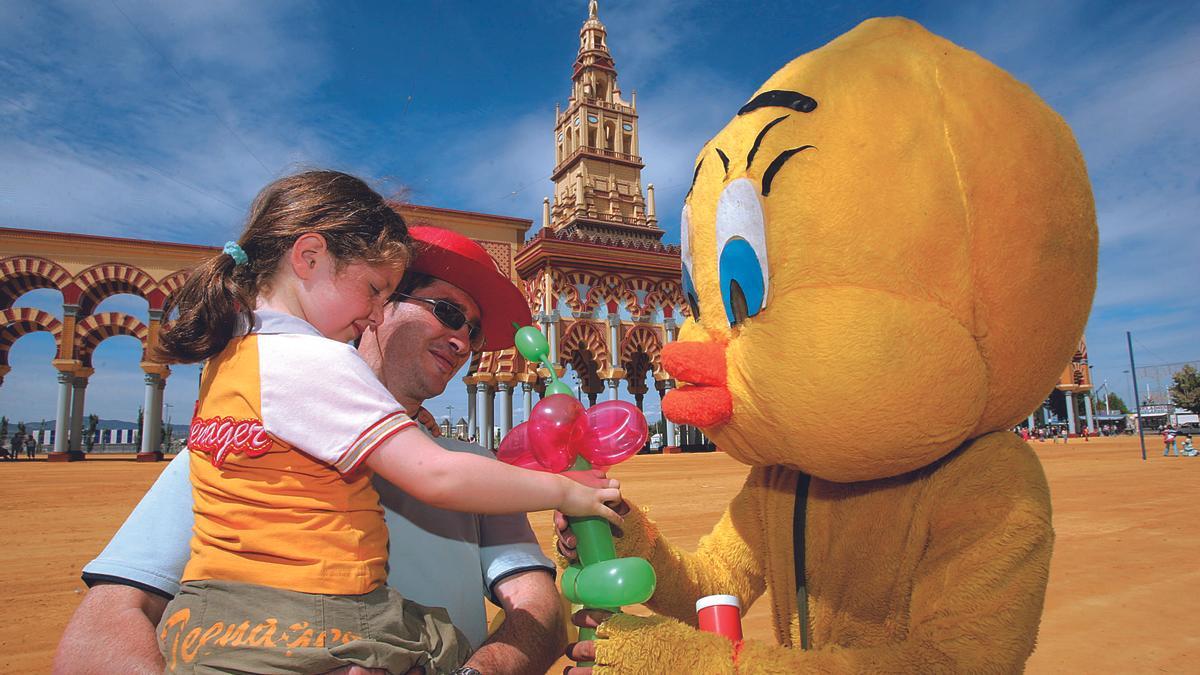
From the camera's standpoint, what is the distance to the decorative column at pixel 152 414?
18641mm

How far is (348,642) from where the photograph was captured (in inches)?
47.2

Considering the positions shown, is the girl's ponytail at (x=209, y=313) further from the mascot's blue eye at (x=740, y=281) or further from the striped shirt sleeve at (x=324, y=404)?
the mascot's blue eye at (x=740, y=281)

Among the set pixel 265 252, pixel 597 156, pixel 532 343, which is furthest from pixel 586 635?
pixel 597 156

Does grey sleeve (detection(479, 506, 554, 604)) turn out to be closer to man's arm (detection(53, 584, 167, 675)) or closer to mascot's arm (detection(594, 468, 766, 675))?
mascot's arm (detection(594, 468, 766, 675))

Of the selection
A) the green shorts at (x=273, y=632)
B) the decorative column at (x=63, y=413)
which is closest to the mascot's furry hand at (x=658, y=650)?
the green shorts at (x=273, y=632)

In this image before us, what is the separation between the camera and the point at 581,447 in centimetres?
146

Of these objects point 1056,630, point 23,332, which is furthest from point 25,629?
Answer: point 23,332

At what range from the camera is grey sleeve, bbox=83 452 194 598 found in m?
1.44

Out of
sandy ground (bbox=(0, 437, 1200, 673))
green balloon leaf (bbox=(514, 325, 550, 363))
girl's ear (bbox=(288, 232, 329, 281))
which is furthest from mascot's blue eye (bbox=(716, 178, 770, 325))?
sandy ground (bbox=(0, 437, 1200, 673))

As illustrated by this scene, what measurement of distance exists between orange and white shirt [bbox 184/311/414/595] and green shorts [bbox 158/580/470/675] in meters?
0.03

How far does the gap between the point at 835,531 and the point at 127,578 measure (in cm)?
158

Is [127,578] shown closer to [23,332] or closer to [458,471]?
[458,471]

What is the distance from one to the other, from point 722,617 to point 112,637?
1.22 meters

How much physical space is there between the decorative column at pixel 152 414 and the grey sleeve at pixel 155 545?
20.6m
